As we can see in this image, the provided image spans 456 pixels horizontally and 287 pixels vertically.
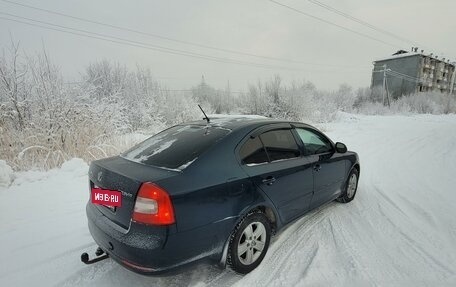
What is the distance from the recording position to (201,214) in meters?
2.25

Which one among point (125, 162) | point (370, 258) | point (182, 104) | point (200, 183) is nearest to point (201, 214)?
point (200, 183)

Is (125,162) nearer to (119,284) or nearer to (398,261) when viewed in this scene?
(119,284)

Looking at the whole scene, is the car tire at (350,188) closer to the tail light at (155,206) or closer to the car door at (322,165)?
the car door at (322,165)

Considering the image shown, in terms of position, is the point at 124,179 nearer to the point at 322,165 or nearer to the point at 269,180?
the point at 269,180

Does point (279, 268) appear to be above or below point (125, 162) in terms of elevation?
below

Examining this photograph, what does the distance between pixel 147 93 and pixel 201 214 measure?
1846cm

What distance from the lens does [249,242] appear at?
2.71m

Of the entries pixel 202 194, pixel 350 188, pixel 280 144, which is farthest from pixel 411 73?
pixel 202 194

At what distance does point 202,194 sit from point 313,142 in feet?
7.55

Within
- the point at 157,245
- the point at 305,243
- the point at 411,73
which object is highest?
the point at 411,73

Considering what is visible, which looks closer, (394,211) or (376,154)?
(394,211)

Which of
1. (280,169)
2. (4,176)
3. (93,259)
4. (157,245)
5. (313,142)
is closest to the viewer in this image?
(157,245)

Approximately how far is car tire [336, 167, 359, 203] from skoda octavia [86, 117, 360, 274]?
1.22 metres

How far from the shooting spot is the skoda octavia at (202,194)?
212 cm
